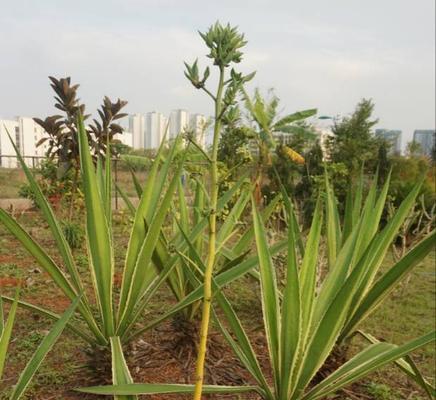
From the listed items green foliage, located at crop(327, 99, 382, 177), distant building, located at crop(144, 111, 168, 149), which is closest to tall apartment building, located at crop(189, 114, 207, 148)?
distant building, located at crop(144, 111, 168, 149)

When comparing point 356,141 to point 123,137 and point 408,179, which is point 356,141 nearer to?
point 408,179

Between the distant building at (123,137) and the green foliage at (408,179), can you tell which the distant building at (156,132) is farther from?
the green foliage at (408,179)

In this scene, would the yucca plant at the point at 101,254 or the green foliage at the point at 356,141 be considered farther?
the green foliage at the point at 356,141

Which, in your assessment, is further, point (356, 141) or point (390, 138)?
point (390, 138)

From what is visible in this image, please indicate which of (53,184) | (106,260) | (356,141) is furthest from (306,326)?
(356,141)

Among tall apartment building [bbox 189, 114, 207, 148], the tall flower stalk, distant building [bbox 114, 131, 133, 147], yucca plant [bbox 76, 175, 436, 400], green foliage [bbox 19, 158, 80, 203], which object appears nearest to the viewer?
the tall flower stalk

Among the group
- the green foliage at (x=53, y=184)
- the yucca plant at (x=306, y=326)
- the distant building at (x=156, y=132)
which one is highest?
the distant building at (x=156, y=132)

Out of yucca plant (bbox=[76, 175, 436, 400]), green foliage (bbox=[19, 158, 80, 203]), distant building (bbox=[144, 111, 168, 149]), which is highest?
distant building (bbox=[144, 111, 168, 149])

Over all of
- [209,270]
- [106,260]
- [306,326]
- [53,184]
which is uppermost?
[209,270]

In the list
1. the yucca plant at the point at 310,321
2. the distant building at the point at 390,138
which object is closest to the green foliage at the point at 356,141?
the distant building at the point at 390,138

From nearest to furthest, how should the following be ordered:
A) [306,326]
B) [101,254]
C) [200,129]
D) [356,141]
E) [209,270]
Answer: [209,270] < [306,326] < [101,254] < [200,129] < [356,141]

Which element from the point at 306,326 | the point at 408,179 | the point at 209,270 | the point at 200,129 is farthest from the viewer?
the point at 408,179

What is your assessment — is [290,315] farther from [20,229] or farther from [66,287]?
[20,229]

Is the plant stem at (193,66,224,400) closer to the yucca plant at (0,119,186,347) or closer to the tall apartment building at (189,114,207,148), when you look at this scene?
the yucca plant at (0,119,186,347)
